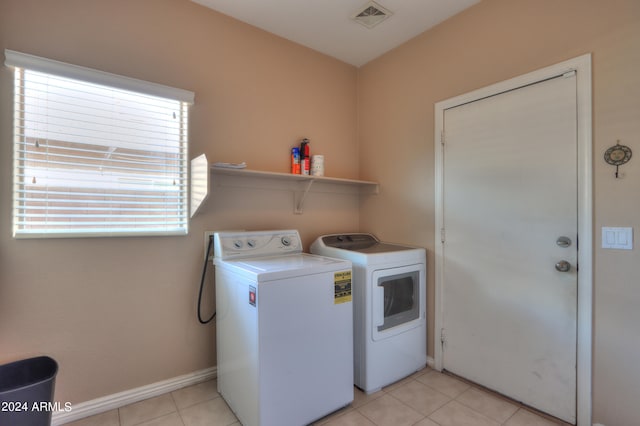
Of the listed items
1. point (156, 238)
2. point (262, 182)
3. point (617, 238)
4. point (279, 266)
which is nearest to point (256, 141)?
point (262, 182)

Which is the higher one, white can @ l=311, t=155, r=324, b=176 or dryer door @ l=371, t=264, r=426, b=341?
white can @ l=311, t=155, r=324, b=176

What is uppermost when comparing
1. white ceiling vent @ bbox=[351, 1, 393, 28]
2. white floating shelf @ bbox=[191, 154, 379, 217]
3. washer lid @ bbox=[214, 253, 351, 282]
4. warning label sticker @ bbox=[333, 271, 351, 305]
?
white ceiling vent @ bbox=[351, 1, 393, 28]

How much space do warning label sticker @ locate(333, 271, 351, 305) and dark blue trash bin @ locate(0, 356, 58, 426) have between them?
1.47m

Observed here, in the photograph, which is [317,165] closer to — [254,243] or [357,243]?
[357,243]

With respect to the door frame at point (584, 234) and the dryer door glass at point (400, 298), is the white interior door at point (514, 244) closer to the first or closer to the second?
the door frame at point (584, 234)

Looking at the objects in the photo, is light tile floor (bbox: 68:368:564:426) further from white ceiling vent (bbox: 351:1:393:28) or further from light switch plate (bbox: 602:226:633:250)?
white ceiling vent (bbox: 351:1:393:28)

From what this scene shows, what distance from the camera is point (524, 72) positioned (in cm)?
186

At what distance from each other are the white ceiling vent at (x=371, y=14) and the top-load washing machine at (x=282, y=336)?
1.83 m

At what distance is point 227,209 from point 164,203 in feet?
1.39

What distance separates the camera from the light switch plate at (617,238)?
1.48 metres

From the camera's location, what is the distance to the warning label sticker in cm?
178

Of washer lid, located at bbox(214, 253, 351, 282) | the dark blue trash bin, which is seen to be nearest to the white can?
washer lid, located at bbox(214, 253, 351, 282)

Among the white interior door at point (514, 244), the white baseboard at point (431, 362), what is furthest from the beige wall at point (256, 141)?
the white baseboard at point (431, 362)

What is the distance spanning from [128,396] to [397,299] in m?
1.88
